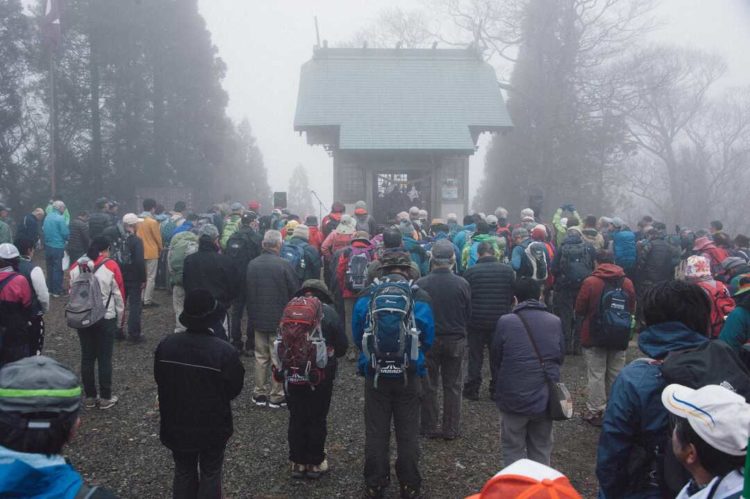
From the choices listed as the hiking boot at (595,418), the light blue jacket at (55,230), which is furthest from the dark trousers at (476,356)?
the light blue jacket at (55,230)

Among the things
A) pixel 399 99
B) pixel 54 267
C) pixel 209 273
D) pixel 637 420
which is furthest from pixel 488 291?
pixel 399 99

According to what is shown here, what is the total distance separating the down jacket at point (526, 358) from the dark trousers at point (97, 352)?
445 cm

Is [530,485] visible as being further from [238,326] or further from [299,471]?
[238,326]

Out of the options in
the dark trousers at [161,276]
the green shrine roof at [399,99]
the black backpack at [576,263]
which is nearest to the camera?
the black backpack at [576,263]

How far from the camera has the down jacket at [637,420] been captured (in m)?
2.60

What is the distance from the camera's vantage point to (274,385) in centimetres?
666

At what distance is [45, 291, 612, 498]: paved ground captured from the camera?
4762 millimetres

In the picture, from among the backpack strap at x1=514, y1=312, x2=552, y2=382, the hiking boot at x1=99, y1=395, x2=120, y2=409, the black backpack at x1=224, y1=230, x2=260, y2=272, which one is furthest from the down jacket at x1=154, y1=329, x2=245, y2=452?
the black backpack at x1=224, y1=230, x2=260, y2=272

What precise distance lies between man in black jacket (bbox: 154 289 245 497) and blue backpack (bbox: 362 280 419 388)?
3.56 ft

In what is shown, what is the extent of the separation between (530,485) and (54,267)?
42.9 feet

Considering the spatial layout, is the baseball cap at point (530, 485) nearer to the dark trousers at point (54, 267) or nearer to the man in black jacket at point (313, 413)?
the man in black jacket at point (313, 413)

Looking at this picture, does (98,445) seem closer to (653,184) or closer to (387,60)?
(387,60)

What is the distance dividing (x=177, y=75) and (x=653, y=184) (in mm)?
31488

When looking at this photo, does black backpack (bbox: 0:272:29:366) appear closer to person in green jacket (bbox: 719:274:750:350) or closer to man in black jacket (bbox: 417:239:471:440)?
man in black jacket (bbox: 417:239:471:440)
